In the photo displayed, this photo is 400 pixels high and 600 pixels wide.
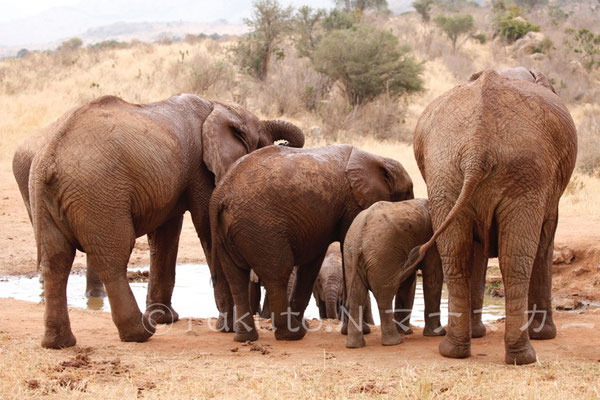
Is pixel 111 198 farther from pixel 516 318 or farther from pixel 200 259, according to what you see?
pixel 200 259

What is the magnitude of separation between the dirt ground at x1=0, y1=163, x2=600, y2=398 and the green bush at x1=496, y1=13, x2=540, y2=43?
33.3 metres

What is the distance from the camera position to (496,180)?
18.5ft

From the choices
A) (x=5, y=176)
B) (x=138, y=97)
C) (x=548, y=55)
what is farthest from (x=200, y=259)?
(x=548, y=55)

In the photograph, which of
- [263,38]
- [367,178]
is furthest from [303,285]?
[263,38]

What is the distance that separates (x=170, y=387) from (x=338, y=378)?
3.28 ft

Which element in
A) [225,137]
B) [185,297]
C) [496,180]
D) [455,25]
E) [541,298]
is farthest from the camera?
[455,25]

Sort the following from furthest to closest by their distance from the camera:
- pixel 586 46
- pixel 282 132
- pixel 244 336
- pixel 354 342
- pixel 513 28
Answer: pixel 513 28, pixel 586 46, pixel 282 132, pixel 244 336, pixel 354 342

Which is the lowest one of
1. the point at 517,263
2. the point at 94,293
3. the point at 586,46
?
the point at 586,46

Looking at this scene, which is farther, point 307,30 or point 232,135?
point 307,30

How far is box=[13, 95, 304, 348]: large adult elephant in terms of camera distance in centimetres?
638

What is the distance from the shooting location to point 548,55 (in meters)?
35.7

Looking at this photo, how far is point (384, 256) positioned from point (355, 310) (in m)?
0.45

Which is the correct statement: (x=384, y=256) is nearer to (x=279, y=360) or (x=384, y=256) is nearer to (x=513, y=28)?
(x=279, y=360)

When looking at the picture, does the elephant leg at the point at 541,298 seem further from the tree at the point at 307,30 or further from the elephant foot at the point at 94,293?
the tree at the point at 307,30
